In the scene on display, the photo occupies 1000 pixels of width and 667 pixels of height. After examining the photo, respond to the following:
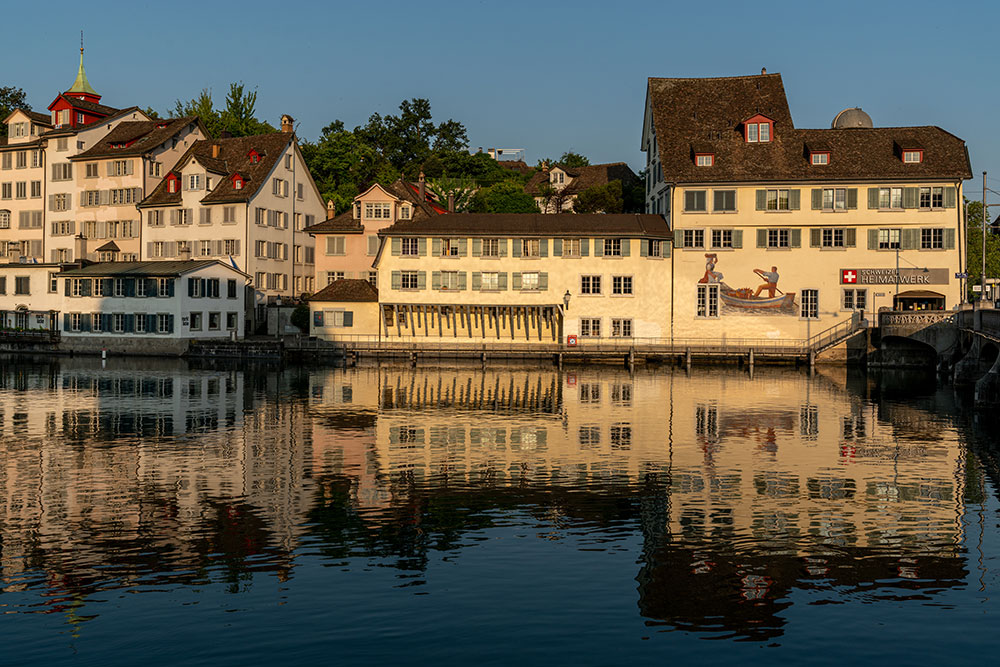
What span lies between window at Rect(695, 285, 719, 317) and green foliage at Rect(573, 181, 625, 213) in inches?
976

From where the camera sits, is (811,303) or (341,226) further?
(341,226)

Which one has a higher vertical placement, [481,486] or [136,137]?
[136,137]

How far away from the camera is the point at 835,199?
76.4 m

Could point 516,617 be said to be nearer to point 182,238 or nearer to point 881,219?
point 881,219

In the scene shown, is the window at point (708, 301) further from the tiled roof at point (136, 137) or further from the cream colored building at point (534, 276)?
the tiled roof at point (136, 137)

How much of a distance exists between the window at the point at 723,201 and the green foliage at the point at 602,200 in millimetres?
23818

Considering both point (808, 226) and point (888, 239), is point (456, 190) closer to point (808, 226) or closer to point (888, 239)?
point (808, 226)

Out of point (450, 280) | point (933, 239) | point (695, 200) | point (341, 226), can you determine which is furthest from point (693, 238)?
point (341, 226)

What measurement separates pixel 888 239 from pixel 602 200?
3343 centimetres

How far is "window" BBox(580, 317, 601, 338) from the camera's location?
79188 millimetres

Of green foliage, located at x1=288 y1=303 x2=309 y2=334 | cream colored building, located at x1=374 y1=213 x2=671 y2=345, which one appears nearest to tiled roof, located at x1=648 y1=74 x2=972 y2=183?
cream colored building, located at x1=374 y1=213 x2=671 y2=345

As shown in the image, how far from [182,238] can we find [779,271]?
54407mm

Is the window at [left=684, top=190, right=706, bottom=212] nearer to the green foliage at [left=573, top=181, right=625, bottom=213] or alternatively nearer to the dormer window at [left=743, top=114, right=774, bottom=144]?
the dormer window at [left=743, top=114, right=774, bottom=144]

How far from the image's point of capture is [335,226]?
87.7 meters
